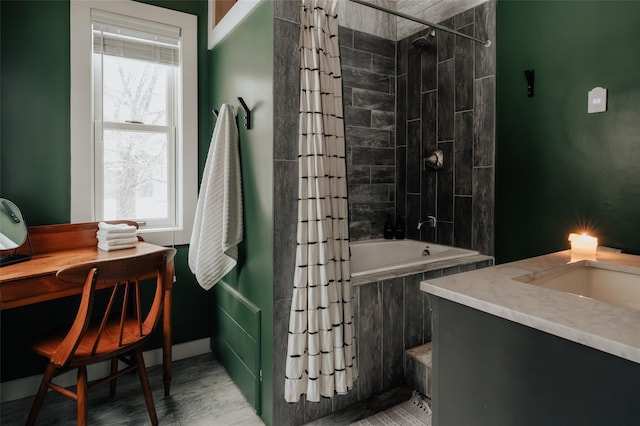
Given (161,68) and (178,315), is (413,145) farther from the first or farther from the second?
(178,315)

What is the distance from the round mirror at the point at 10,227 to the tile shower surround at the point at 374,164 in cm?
128

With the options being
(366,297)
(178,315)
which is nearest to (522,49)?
Result: (366,297)

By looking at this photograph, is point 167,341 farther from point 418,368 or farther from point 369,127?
point 369,127

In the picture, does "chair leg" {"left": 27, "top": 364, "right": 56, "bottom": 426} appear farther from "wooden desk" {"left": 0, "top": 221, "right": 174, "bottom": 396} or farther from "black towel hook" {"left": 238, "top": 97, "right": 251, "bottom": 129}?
"black towel hook" {"left": 238, "top": 97, "right": 251, "bottom": 129}

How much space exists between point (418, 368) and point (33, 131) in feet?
8.42

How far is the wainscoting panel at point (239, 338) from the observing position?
1971 mm

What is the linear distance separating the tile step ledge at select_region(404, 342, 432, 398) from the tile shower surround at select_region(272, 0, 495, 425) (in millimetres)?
95

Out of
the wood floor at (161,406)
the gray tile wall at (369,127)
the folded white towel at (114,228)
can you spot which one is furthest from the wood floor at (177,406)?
the gray tile wall at (369,127)

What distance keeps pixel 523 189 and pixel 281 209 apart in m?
1.62

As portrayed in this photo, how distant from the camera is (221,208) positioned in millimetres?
2090

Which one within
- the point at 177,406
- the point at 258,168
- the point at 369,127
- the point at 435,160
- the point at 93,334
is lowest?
the point at 177,406

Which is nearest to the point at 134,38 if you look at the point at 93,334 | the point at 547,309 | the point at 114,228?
the point at 114,228

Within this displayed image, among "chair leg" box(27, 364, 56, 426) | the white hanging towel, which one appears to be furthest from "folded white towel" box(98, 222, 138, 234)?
"chair leg" box(27, 364, 56, 426)

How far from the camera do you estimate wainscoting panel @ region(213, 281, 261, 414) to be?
1.97 m
